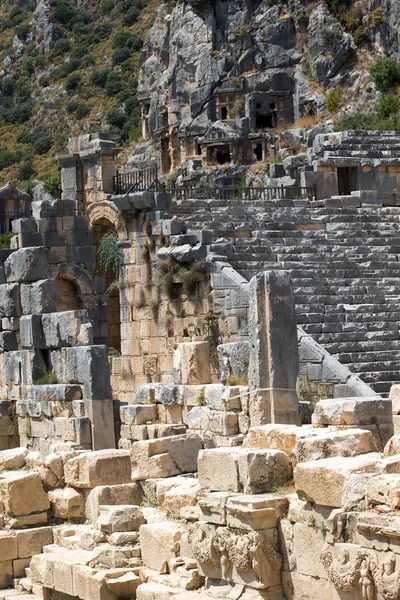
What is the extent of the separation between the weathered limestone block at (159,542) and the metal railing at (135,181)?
12873 millimetres

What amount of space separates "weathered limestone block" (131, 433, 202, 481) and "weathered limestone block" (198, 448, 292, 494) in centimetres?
207

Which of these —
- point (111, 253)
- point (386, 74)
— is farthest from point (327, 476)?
point (386, 74)

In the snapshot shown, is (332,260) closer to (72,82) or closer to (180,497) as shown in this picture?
(180,497)

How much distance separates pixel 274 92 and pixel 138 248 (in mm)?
30661

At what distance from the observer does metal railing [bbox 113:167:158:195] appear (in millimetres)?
23188

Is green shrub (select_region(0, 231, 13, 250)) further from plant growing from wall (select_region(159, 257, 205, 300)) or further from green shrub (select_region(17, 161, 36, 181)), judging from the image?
green shrub (select_region(17, 161, 36, 181))

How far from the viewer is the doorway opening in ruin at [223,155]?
160 ft

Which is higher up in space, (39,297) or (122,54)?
(122,54)

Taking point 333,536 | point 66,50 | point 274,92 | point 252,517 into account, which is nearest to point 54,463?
point 252,517

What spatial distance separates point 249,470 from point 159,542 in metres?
1.37

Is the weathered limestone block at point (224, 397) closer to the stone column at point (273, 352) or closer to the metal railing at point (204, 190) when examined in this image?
the stone column at point (273, 352)

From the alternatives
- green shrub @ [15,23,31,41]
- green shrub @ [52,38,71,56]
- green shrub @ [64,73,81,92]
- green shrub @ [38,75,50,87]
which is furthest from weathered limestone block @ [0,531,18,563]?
green shrub @ [15,23,31,41]

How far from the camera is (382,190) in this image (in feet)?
86.7

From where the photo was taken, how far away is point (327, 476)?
827 centimetres
